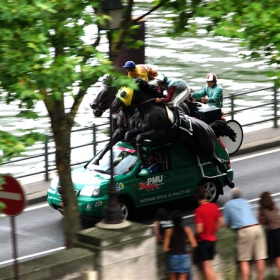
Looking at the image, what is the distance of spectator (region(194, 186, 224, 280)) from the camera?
13.5 m

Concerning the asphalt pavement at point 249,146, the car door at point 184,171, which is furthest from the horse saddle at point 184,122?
the asphalt pavement at point 249,146

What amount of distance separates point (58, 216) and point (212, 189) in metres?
3.31

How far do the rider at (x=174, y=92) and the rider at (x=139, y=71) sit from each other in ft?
→ 0.81

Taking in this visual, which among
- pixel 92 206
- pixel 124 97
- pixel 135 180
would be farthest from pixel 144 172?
pixel 124 97

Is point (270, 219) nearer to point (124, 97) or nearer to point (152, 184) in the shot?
point (152, 184)

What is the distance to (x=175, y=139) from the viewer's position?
19.5 meters

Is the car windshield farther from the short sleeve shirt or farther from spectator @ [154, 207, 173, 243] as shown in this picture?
the short sleeve shirt

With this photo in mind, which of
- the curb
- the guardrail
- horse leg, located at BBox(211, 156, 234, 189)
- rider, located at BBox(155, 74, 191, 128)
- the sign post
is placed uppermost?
the sign post

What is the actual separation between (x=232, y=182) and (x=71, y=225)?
279 inches

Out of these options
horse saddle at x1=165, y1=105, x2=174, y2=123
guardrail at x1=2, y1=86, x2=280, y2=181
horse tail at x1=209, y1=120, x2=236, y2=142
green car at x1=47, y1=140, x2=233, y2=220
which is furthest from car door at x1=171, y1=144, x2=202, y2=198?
guardrail at x1=2, y1=86, x2=280, y2=181

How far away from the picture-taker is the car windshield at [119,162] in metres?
18.8

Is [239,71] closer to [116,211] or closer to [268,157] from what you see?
[268,157]

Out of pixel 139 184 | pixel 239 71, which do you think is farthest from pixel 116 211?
pixel 239 71

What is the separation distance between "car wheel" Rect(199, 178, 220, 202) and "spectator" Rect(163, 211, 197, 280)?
6803 mm
